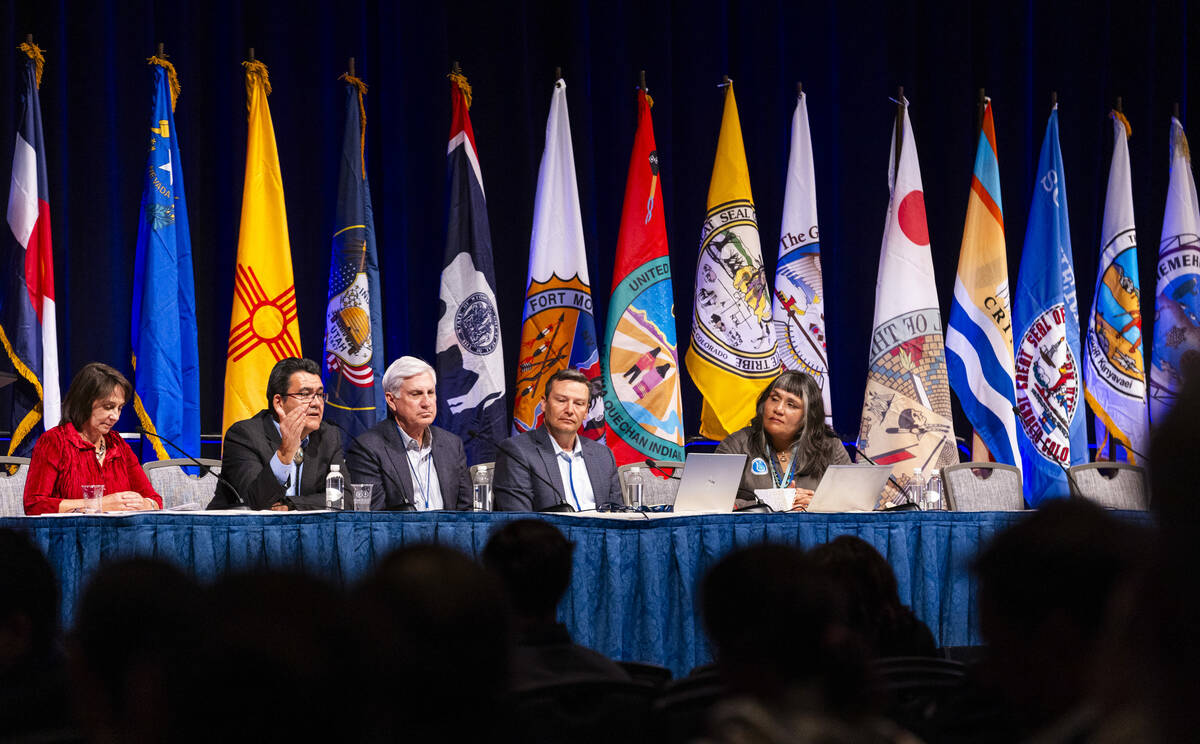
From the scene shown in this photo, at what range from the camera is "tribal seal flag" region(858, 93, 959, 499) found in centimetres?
605

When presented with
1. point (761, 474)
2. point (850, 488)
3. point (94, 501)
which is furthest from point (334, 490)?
point (850, 488)

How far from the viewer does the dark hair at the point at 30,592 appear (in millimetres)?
1427

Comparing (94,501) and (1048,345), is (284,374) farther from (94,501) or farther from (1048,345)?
(1048,345)

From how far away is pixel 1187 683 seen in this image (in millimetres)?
410

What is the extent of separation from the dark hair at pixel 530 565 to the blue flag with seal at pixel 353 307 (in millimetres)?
3892

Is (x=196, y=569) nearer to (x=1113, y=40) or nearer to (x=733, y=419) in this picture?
(x=733, y=419)

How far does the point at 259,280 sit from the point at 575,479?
2.12 meters

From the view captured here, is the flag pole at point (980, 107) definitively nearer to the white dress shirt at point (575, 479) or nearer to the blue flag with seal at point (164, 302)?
the white dress shirt at point (575, 479)

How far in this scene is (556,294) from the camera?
6.08m

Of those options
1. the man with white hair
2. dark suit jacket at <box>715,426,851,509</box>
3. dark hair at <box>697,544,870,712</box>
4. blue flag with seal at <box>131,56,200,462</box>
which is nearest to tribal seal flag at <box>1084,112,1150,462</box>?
dark suit jacket at <box>715,426,851,509</box>

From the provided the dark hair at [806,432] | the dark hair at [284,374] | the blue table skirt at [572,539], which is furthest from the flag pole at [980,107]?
the dark hair at [284,374]

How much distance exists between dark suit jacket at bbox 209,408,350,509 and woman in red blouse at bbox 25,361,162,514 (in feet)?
0.98

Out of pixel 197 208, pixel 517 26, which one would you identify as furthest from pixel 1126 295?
pixel 197 208

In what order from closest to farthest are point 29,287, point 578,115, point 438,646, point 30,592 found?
Answer: point 438,646 < point 30,592 < point 29,287 < point 578,115
